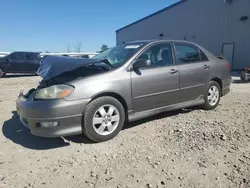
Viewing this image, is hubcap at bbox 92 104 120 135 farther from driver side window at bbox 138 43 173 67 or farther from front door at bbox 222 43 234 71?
front door at bbox 222 43 234 71

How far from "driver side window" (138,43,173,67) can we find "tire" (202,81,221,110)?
4.29 ft

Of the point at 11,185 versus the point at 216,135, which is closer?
the point at 11,185

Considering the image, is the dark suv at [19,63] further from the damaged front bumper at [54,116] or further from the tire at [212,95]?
the tire at [212,95]

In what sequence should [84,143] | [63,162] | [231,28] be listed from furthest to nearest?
[231,28]
[84,143]
[63,162]

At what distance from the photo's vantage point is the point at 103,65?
391 cm

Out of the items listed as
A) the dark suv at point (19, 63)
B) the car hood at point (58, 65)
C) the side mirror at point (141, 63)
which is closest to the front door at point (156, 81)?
the side mirror at point (141, 63)

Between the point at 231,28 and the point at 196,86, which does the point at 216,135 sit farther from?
the point at 231,28

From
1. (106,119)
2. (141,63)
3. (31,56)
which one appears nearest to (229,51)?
(31,56)

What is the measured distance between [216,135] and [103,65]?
2.21 m

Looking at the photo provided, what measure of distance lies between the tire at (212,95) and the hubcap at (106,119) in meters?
2.39

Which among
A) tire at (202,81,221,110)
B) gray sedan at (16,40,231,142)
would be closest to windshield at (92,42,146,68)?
gray sedan at (16,40,231,142)

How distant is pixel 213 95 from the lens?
205 inches

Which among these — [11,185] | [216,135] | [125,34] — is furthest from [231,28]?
[125,34]

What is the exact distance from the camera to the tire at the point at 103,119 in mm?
3406
